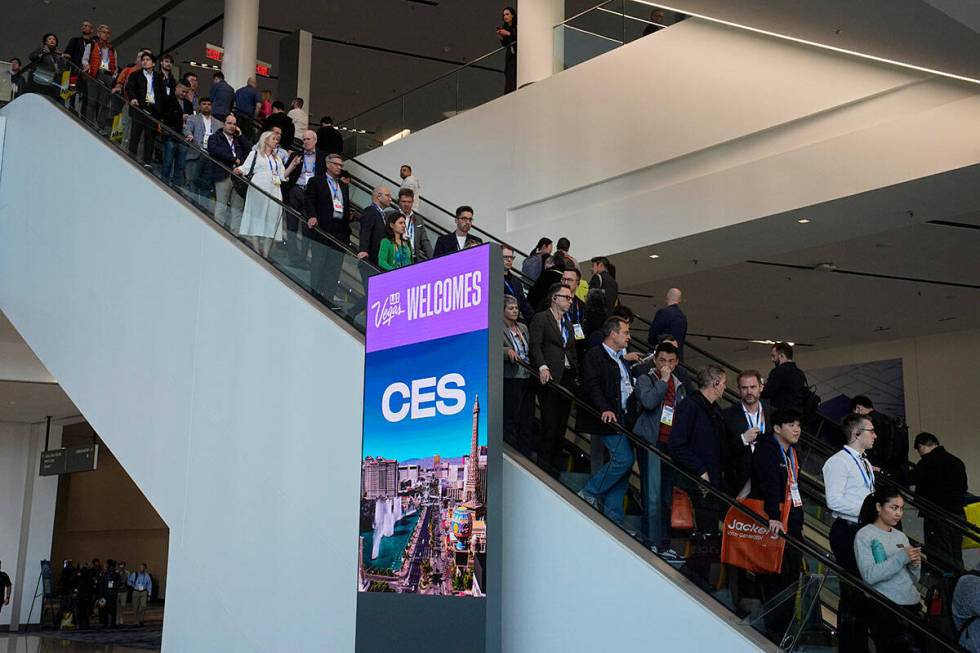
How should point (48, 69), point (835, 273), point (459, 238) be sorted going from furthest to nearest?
point (835, 273)
point (48, 69)
point (459, 238)

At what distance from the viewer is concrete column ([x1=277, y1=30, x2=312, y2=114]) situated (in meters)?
18.8

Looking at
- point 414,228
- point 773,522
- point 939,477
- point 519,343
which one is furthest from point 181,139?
point 939,477

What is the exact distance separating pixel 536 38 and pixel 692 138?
347 centimetres

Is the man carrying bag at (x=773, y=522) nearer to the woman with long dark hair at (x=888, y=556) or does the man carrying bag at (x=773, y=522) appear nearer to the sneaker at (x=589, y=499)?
the woman with long dark hair at (x=888, y=556)

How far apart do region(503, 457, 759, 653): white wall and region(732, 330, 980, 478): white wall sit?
45.3ft

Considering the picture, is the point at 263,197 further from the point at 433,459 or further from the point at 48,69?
the point at 48,69

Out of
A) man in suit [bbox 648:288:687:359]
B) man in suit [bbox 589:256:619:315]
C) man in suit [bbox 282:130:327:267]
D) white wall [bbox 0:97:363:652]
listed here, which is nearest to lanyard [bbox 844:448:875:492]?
man in suit [bbox 648:288:687:359]

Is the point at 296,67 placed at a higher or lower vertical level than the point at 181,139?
higher

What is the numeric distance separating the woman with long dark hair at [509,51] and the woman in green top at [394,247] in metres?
6.02

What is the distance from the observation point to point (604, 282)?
9.52m

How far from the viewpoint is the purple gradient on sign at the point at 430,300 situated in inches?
211

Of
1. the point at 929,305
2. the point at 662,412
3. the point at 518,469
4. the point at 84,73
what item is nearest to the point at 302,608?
the point at 518,469

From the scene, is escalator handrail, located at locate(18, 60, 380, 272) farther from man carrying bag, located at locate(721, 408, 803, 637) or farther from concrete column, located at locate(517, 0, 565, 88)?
concrete column, located at locate(517, 0, 565, 88)

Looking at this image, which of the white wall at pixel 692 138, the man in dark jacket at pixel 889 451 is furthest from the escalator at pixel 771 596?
the white wall at pixel 692 138
